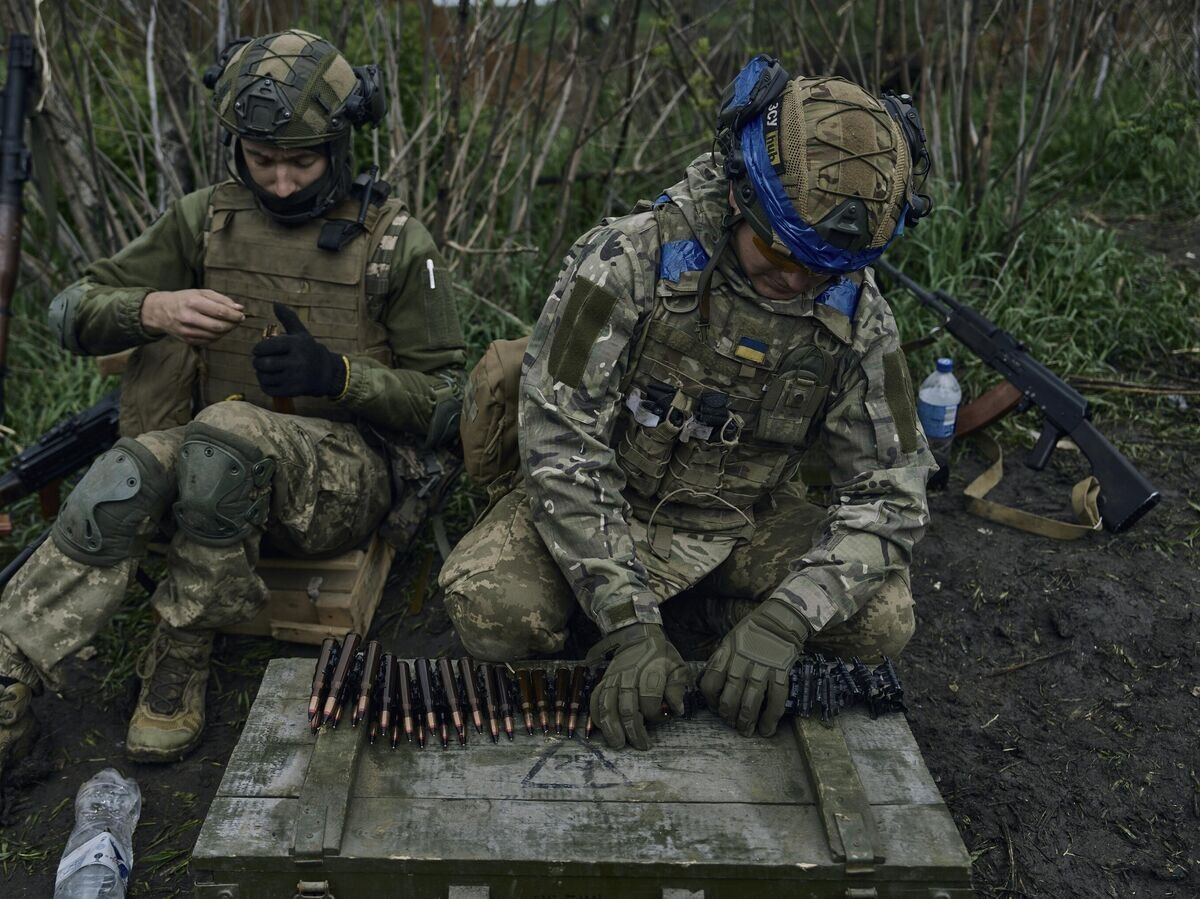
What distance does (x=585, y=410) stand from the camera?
377cm

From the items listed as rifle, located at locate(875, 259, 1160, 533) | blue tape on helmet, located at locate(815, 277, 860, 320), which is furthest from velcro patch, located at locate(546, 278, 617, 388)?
rifle, located at locate(875, 259, 1160, 533)

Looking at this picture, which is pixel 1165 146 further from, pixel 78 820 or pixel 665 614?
pixel 78 820

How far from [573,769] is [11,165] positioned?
3.59 meters

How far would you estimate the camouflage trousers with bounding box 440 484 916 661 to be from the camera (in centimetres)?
386

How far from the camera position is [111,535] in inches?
151

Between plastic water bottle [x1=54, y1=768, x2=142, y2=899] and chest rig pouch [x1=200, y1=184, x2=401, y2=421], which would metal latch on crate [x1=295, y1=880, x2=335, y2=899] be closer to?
plastic water bottle [x1=54, y1=768, x2=142, y2=899]

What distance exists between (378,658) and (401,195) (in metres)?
3.32

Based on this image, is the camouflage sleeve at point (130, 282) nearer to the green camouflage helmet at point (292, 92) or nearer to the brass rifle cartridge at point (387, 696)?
the green camouflage helmet at point (292, 92)

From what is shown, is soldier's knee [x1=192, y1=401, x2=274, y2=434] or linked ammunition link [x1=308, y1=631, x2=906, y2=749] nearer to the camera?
linked ammunition link [x1=308, y1=631, x2=906, y2=749]

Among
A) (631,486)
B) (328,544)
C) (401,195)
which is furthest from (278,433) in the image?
(401,195)

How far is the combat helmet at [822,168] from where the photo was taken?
3.32 meters

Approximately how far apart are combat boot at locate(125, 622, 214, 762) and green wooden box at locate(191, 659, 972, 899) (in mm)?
850

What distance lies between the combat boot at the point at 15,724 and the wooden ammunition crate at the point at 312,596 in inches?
30.1

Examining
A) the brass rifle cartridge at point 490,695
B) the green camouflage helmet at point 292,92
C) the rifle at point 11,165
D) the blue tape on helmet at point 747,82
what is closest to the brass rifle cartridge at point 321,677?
the brass rifle cartridge at point 490,695
